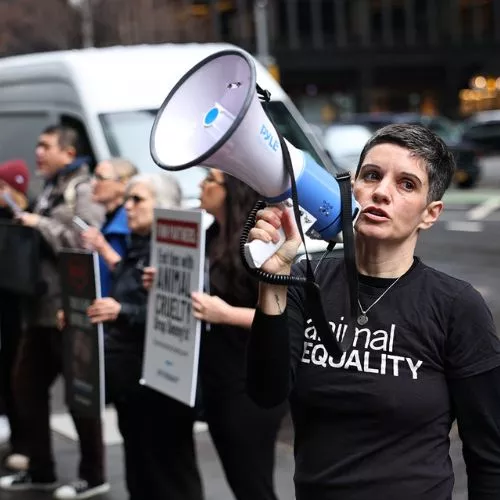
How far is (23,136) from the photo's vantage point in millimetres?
9781

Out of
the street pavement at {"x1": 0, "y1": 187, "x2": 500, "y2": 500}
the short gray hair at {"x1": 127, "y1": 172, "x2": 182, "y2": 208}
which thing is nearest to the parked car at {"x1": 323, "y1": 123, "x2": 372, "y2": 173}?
the street pavement at {"x1": 0, "y1": 187, "x2": 500, "y2": 500}

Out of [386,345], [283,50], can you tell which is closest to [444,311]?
[386,345]

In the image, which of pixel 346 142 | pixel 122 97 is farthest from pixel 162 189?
pixel 346 142

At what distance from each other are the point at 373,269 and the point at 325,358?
0.23m

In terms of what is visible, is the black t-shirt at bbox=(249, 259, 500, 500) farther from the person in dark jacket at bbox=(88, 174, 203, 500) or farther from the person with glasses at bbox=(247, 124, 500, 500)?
the person in dark jacket at bbox=(88, 174, 203, 500)

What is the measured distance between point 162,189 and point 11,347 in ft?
6.65

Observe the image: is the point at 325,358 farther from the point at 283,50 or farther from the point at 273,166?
the point at 283,50

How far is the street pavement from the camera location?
5.59 metres

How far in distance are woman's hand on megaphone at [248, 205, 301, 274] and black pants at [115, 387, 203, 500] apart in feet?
7.22

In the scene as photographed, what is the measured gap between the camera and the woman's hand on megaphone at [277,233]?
232cm

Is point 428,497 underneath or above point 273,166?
underneath

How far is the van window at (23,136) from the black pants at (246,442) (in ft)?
17.9

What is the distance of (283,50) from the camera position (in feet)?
182

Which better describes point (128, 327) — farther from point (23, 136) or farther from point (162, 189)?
point (23, 136)
